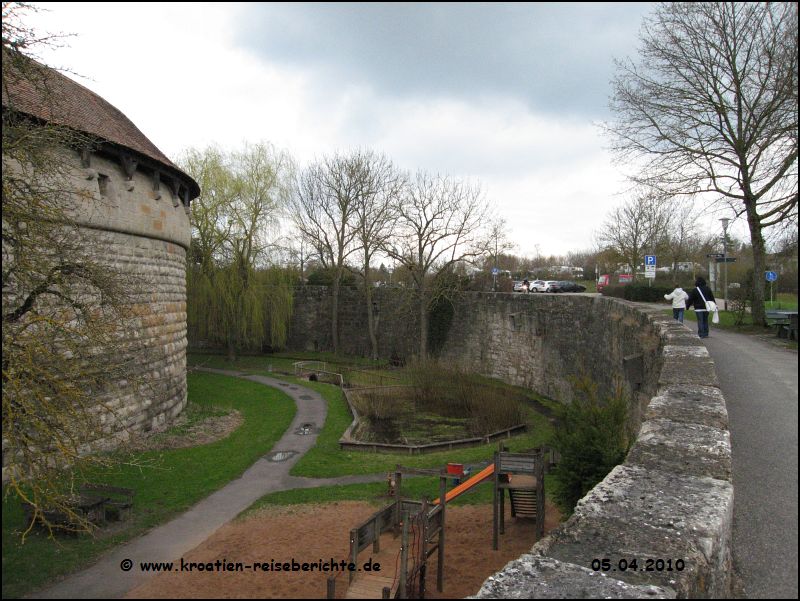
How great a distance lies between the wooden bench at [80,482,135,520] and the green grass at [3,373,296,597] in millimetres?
209

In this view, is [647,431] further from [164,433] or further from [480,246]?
[480,246]

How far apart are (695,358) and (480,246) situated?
20.3 metres

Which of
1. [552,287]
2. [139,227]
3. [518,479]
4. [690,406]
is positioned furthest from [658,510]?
[552,287]

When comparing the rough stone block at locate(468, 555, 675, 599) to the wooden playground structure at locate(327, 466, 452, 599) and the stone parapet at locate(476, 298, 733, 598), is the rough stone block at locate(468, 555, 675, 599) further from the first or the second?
the wooden playground structure at locate(327, 466, 452, 599)

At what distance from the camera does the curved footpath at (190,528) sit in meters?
6.72

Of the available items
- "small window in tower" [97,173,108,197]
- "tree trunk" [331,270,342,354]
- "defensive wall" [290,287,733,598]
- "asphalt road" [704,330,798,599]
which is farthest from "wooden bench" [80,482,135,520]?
"tree trunk" [331,270,342,354]

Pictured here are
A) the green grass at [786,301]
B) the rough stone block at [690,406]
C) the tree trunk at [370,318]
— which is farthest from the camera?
the tree trunk at [370,318]

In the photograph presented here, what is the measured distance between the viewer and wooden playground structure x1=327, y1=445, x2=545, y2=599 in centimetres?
653

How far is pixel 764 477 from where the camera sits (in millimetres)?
3035

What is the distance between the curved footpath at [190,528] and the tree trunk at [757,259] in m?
9.22

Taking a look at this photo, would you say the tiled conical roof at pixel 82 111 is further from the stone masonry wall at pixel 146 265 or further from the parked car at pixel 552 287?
the parked car at pixel 552 287

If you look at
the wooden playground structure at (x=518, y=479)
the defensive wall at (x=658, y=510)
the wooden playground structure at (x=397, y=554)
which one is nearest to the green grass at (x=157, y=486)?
the wooden playground structure at (x=397, y=554)

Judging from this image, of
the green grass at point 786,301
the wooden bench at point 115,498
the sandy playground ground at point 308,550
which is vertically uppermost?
the green grass at point 786,301

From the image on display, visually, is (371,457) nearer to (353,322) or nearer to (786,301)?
(786,301)
